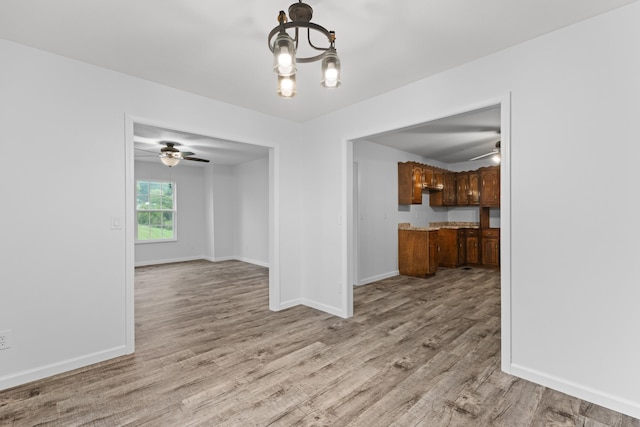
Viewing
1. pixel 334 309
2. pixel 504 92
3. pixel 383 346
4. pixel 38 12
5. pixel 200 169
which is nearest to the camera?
pixel 38 12

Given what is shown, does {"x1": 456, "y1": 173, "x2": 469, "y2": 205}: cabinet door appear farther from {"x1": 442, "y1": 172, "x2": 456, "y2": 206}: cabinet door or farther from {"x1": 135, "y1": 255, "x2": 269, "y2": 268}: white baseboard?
{"x1": 135, "y1": 255, "x2": 269, "y2": 268}: white baseboard

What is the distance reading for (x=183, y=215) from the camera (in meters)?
8.30

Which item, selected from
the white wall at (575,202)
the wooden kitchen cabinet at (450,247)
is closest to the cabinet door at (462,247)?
the wooden kitchen cabinet at (450,247)

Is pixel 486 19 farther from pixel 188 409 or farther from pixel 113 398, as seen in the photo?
pixel 113 398

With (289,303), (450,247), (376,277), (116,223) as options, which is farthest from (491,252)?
(116,223)

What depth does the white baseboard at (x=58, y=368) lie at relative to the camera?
7.68 ft

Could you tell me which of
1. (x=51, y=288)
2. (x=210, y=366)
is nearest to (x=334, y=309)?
(x=210, y=366)

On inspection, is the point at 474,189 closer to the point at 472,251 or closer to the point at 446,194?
the point at 446,194

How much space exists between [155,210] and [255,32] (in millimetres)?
6904

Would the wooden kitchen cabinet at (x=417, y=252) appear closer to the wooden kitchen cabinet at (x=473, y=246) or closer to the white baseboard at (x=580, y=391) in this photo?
the wooden kitchen cabinet at (x=473, y=246)

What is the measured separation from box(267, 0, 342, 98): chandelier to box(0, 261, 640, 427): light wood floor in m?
2.11

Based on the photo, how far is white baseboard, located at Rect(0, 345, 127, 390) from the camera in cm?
234

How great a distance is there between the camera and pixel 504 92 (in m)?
2.52

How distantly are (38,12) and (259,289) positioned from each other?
4351 millimetres
